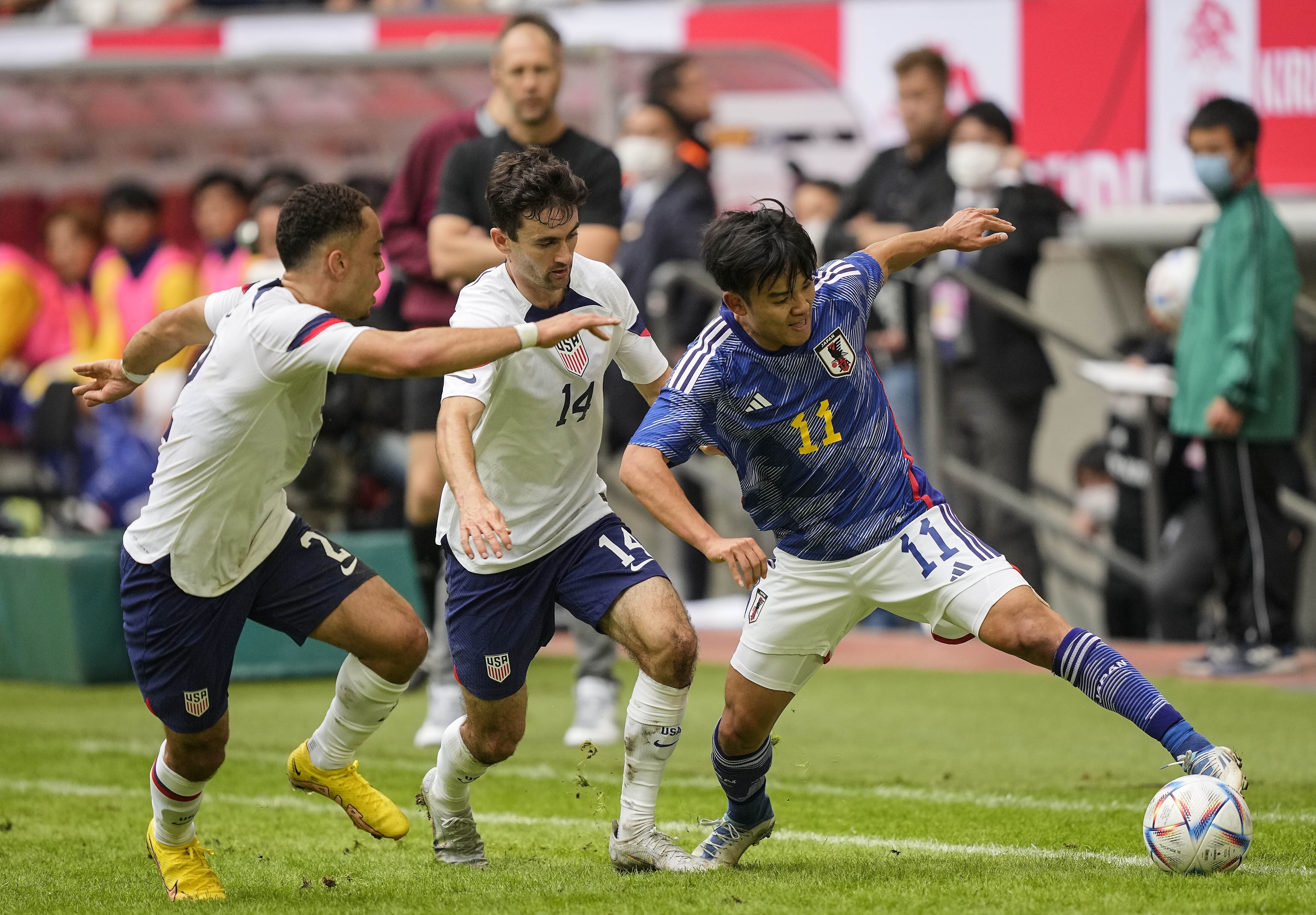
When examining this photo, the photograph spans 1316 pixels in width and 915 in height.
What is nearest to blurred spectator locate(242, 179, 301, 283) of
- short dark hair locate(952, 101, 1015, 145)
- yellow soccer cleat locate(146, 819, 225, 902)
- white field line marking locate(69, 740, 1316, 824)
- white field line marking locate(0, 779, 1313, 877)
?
white field line marking locate(69, 740, 1316, 824)

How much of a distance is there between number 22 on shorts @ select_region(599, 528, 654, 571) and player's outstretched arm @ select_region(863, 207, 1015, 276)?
1.07 meters

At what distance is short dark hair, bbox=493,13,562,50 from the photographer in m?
6.88

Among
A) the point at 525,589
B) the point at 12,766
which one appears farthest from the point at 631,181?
the point at 525,589

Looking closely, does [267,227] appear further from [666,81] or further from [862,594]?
[862,594]

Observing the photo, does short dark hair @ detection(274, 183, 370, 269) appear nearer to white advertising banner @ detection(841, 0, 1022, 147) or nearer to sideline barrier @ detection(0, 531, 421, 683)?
sideline barrier @ detection(0, 531, 421, 683)

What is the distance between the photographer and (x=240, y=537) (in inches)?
190

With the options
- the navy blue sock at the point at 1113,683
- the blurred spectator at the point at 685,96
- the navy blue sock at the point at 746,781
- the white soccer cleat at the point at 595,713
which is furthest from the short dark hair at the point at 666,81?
the navy blue sock at the point at 1113,683

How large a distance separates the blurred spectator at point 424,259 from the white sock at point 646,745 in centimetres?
257

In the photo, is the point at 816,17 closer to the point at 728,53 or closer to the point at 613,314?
the point at 728,53

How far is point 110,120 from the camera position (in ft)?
44.1

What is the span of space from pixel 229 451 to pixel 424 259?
2.74 m

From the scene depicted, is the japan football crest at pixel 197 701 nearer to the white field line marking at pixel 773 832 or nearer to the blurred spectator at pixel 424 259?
the white field line marking at pixel 773 832

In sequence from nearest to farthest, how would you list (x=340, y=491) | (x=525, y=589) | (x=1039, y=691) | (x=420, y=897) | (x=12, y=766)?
(x=420, y=897) < (x=525, y=589) < (x=12, y=766) < (x=1039, y=691) < (x=340, y=491)

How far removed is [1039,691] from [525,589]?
13.3ft
